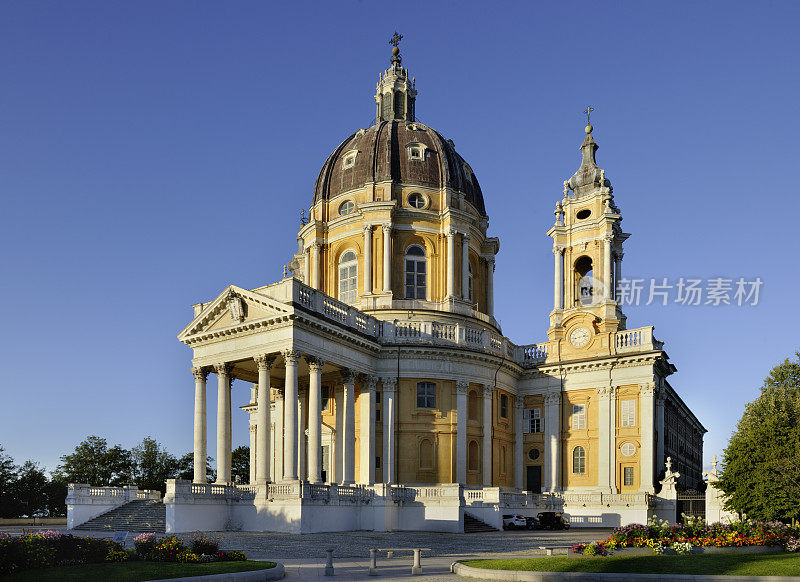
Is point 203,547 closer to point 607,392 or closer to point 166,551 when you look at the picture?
point 166,551

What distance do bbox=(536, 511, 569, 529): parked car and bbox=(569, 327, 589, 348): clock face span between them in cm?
1255

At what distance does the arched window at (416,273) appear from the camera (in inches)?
2088

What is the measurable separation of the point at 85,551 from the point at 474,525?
24.6m

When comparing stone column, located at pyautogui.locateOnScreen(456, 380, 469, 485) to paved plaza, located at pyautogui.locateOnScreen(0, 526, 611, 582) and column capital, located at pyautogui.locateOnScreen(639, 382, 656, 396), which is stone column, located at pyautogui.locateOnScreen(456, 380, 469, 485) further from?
column capital, located at pyautogui.locateOnScreen(639, 382, 656, 396)

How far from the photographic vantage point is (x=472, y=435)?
159ft

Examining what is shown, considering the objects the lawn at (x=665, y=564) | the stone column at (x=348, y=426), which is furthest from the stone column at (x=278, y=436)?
the lawn at (x=665, y=564)

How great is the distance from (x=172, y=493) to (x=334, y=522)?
7631 mm

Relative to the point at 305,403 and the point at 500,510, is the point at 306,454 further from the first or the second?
the point at 500,510

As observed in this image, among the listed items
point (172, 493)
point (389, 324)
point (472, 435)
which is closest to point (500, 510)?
point (472, 435)

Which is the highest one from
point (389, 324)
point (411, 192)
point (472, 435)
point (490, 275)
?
point (411, 192)

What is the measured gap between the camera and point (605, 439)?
4906 centimetres

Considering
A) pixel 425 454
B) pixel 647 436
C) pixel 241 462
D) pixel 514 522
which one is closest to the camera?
pixel 514 522

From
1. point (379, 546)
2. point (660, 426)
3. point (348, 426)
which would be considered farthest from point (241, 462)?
point (379, 546)

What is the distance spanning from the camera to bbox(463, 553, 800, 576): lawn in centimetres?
1939
